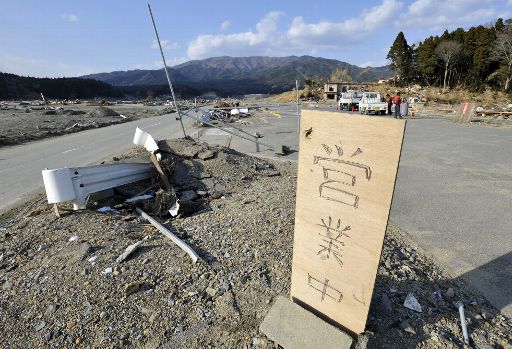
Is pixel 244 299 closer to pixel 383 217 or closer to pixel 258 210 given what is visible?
pixel 383 217

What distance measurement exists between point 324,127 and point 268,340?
1981mm

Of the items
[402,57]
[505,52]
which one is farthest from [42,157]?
[402,57]

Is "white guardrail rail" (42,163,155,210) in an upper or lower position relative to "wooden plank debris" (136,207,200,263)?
upper

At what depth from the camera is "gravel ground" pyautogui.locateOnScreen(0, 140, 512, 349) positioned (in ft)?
9.21

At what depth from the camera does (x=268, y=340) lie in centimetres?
275

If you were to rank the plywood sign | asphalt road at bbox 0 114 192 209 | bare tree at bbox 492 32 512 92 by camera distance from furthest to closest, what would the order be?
bare tree at bbox 492 32 512 92 < asphalt road at bbox 0 114 192 209 < the plywood sign

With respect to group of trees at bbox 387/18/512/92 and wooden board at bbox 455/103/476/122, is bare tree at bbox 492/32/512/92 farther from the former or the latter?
wooden board at bbox 455/103/476/122

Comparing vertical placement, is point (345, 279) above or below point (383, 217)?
below

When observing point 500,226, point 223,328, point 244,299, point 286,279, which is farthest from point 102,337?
point 500,226

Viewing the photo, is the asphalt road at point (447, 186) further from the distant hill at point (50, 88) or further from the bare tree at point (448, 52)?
the distant hill at point (50, 88)

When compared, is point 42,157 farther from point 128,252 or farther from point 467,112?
point 467,112

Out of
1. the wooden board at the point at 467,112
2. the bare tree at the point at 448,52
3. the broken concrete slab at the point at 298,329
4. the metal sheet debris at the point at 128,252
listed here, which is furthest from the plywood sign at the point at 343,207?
the bare tree at the point at 448,52

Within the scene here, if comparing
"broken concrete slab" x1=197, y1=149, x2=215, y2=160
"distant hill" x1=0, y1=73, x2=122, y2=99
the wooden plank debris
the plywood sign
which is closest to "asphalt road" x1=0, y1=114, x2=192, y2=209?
the wooden plank debris

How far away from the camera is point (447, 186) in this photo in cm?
727
